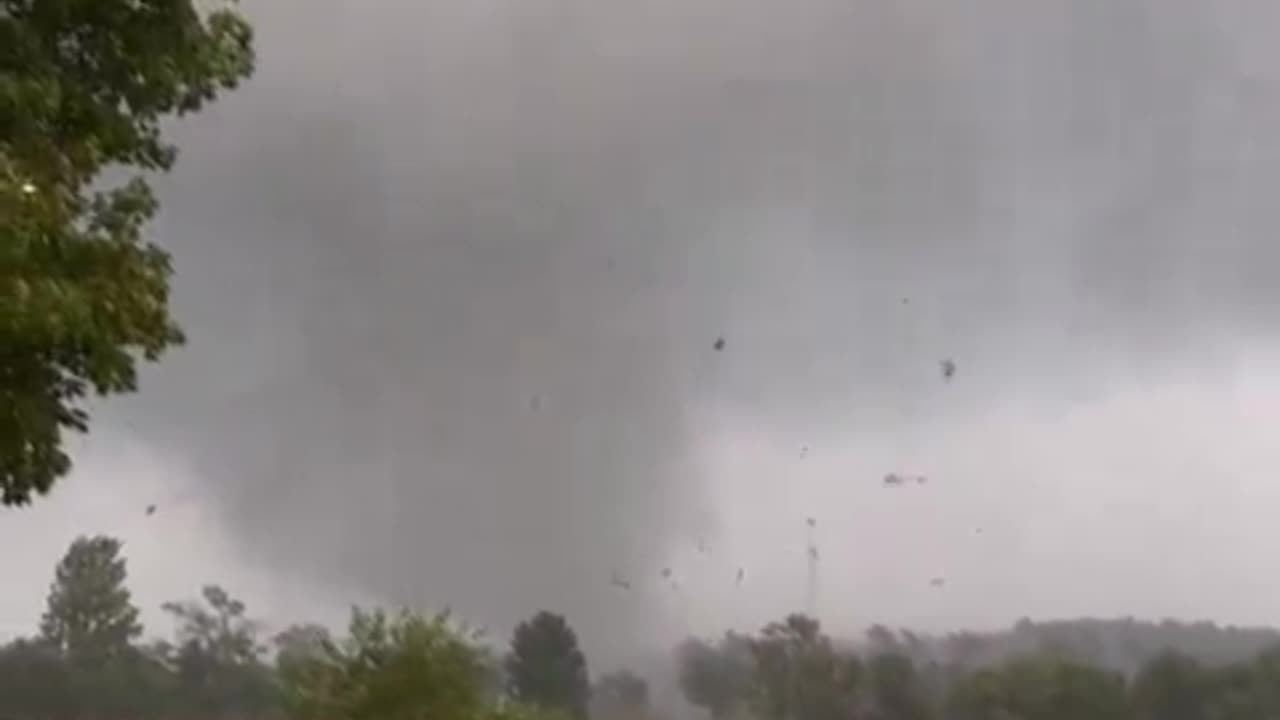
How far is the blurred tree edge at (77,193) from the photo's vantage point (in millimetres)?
12359

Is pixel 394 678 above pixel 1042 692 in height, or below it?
below

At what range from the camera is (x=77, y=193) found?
13719 millimetres

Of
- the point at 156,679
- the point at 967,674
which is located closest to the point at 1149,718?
the point at 967,674

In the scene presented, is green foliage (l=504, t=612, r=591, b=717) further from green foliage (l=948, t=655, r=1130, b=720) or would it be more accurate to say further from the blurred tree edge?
the blurred tree edge

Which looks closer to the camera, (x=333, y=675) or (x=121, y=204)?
(x=121, y=204)

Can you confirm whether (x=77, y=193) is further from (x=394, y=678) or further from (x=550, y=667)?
(x=550, y=667)

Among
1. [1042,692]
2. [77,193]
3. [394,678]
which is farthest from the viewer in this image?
[1042,692]

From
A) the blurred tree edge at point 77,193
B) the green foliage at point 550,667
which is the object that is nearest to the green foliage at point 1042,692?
the green foliage at point 550,667

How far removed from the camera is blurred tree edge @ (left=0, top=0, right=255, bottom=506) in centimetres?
1236

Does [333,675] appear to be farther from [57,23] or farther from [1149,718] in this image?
[1149,718]

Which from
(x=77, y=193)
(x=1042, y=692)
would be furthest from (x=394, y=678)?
(x=1042, y=692)

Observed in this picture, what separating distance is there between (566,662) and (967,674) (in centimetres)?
3254

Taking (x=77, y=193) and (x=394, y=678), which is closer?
(x=77, y=193)

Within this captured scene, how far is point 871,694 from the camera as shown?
13775cm
